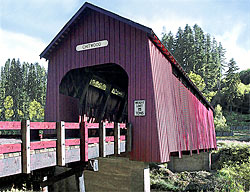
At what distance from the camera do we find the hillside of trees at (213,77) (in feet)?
155

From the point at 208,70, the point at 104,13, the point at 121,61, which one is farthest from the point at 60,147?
the point at 208,70

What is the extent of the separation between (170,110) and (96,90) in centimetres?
503

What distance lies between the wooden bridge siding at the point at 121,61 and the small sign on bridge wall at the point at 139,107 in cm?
14

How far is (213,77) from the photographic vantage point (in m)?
56.0

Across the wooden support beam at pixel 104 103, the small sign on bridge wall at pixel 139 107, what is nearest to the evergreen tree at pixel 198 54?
the wooden support beam at pixel 104 103

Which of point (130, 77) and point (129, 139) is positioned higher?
point (130, 77)

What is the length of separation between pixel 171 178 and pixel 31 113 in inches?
1681

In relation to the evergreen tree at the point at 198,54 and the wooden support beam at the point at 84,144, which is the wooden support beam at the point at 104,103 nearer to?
the wooden support beam at the point at 84,144

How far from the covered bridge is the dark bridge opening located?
0.16ft

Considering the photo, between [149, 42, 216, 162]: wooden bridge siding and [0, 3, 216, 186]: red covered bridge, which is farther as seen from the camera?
[149, 42, 216, 162]: wooden bridge siding

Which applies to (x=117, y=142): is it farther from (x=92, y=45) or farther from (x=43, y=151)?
(x=92, y=45)

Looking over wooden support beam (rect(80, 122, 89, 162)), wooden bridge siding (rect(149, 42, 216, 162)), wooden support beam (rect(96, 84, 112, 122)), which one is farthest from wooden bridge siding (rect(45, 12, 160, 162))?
wooden support beam (rect(96, 84, 112, 122))

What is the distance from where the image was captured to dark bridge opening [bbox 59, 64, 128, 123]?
1116 cm

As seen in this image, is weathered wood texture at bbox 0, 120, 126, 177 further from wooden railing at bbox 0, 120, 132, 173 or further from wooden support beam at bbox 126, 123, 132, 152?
wooden support beam at bbox 126, 123, 132, 152
